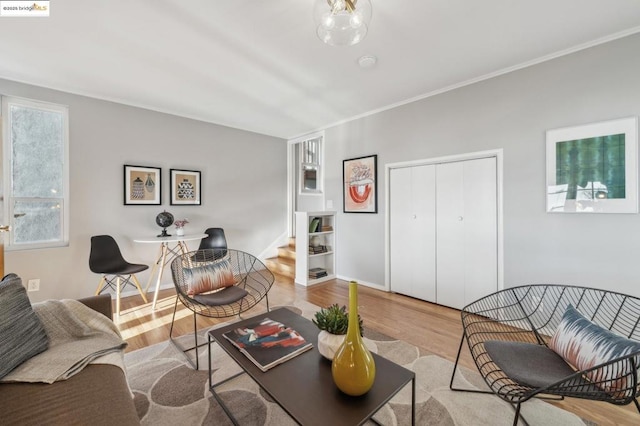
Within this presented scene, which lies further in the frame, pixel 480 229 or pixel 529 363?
pixel 480 229

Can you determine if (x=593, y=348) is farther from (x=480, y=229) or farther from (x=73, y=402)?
(x=73, y=402)

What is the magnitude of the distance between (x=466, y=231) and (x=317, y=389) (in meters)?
2.48

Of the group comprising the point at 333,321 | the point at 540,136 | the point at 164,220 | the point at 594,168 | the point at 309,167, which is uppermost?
the point at 309,167

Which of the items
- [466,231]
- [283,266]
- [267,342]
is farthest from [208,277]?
[466,231]

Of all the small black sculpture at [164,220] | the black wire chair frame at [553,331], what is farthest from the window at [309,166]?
the black wire chair frame at [553,331]

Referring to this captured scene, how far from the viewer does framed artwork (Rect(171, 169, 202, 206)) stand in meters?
3.83

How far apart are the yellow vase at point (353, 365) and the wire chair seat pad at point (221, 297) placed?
1.35 meters

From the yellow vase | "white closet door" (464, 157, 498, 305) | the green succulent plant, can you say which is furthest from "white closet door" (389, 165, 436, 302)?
the yellow vase

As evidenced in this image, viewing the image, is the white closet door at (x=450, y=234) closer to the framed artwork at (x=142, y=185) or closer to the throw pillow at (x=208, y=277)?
the throw pillow at (x=208, y=277)

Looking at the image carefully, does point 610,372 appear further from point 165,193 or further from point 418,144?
point 165,193

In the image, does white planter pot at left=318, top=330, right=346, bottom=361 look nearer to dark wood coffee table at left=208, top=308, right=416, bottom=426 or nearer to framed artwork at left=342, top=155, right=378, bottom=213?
dark wood coffee table at left=208, top=308, right=416, bottom=426

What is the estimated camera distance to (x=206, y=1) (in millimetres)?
1756

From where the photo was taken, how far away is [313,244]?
167 inches

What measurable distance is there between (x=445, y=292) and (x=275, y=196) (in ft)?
10.8
